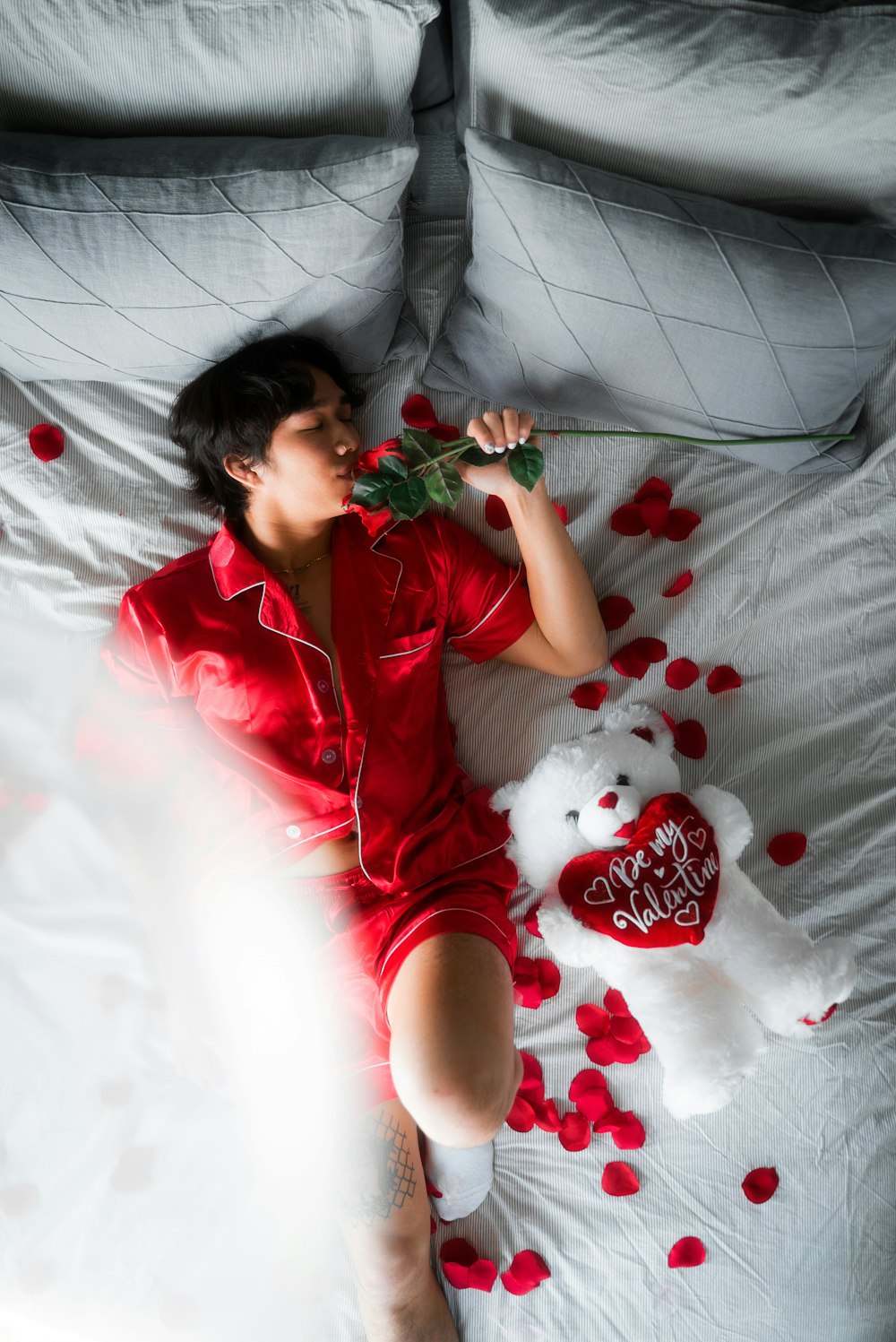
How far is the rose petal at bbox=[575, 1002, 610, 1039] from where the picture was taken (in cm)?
132

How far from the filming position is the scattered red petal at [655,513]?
1425 mm

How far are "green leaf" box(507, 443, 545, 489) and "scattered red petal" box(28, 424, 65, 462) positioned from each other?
0.91 meters

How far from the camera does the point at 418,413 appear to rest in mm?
1462

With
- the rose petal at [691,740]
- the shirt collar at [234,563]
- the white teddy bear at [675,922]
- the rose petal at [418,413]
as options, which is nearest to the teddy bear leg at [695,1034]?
the white teddy bear at [675,922]

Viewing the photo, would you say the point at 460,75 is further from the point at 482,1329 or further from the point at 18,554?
the point at 482,1329

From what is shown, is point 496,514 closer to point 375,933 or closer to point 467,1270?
point 375,933

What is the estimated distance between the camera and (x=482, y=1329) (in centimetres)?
126

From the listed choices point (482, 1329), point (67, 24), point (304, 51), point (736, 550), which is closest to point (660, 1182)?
point (482, 1329)

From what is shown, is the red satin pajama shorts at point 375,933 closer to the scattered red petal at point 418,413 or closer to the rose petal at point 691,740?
the rose petal at point 691,740

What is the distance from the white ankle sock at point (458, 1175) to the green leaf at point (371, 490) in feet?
3.11

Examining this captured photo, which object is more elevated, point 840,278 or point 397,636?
point 840,278

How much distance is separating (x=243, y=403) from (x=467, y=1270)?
54.3 inches

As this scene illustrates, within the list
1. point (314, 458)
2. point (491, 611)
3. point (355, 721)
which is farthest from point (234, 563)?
point (491, 611)

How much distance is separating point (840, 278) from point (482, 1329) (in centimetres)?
166
